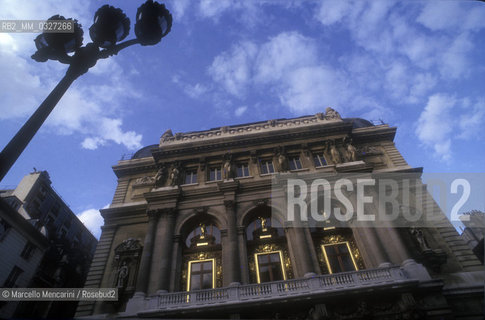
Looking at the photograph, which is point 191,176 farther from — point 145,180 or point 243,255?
point 243,255

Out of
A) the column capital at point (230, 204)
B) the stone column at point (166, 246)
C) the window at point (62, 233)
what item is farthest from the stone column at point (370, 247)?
the window at point (62, 233)

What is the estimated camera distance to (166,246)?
70.0ft

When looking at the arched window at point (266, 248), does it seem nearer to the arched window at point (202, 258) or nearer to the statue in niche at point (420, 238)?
the arched window at point (202, 258)

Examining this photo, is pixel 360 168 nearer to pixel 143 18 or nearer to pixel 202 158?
pixel 202 158

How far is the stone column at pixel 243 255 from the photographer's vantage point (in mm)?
19547

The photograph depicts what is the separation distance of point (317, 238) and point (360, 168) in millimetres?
6849

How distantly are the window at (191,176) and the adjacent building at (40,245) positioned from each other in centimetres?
1487

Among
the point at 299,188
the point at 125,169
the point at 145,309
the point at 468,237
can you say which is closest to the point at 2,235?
the point at 125,169

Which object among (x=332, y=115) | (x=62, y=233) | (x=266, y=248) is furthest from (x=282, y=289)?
(x=62, y=233)

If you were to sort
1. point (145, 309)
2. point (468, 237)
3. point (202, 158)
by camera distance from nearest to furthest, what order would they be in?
point (145, 309), point (202, 158), point (468, 237)

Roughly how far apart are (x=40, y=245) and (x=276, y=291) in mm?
29434

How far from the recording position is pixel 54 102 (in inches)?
189

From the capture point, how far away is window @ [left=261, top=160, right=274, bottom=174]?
26.6 metres

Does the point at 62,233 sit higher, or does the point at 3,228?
the point at 62,233
